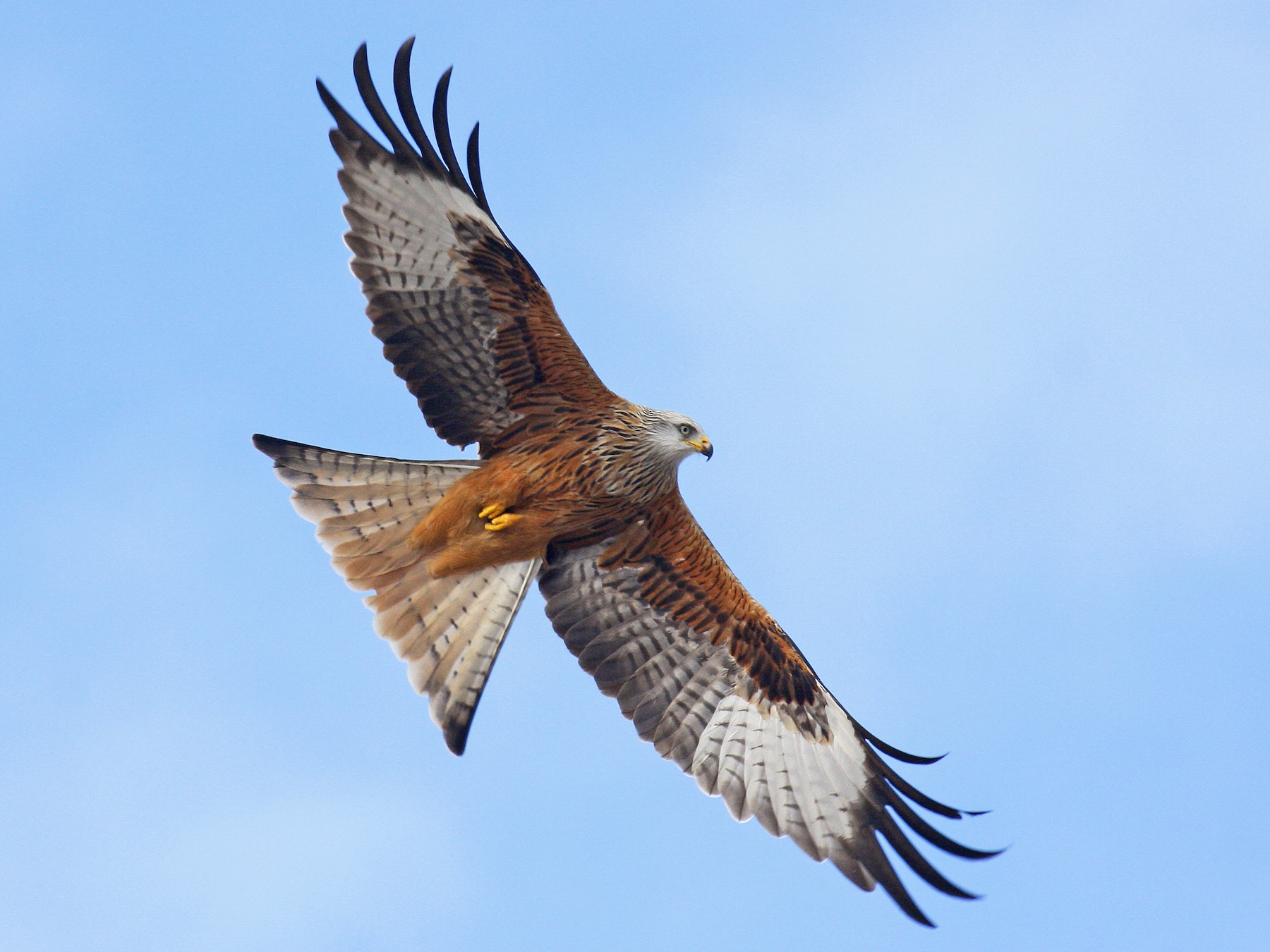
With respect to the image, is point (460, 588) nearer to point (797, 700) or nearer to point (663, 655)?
point (663, 655)

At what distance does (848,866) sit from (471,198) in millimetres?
4986

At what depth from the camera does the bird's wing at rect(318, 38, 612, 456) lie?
859 cm

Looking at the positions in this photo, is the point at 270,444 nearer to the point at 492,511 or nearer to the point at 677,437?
the point at 492,511

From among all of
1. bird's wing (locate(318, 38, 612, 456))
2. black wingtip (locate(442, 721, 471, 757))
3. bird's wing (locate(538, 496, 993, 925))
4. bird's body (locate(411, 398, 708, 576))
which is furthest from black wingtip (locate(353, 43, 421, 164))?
black wingtip (locate(442, 721, 471, 757))

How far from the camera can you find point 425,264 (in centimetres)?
872

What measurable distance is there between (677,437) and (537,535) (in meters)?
1.15

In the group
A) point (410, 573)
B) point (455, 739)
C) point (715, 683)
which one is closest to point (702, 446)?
point (715, 683)

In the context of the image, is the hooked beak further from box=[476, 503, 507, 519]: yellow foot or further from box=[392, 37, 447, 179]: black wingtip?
box=[392, 37, 447, 179]: black wingtip

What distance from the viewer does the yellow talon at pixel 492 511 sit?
29.2 ft

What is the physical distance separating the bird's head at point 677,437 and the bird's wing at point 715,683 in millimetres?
419

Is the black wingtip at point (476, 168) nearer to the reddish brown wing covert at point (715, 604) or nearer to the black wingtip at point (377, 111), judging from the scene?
the black wingtip at point (377, 111)

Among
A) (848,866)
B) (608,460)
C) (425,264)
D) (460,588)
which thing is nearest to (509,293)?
(425,264)

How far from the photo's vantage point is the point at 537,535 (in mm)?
9117

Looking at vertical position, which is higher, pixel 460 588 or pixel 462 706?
Result: pixel 460 588
